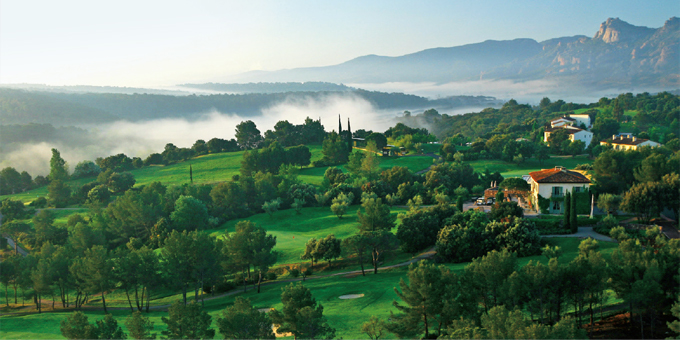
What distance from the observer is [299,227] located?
203 feet

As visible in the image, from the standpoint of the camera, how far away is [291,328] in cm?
2338

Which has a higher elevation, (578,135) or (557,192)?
(578,135)

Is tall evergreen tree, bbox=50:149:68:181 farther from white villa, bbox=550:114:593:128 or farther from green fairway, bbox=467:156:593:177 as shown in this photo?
A: white villa, bbox=550:114:593:128

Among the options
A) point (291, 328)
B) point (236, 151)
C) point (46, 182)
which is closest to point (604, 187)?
point (291, 328)

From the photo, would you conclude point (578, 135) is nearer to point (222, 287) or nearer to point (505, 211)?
point (505, 211)

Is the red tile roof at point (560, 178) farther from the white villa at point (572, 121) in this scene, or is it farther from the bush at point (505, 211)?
the white villa at point (572, 121)

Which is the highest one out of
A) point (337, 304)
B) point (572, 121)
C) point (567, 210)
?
point (572, 121)

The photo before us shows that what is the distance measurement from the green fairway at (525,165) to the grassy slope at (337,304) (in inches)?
1690

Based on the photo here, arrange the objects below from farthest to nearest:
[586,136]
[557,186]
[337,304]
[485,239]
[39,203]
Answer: [586,136]
[39,203]
[557,186]
[485,239]
[337,304]

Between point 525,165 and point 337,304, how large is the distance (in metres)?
64.8

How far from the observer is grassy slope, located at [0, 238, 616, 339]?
3039 cm

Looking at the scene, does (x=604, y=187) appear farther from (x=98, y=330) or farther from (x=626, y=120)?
(x=626, y=120)

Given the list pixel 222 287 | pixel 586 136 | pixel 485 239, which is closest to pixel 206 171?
pixel 222 287

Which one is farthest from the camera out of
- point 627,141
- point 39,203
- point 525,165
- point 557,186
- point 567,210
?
point 627,141
